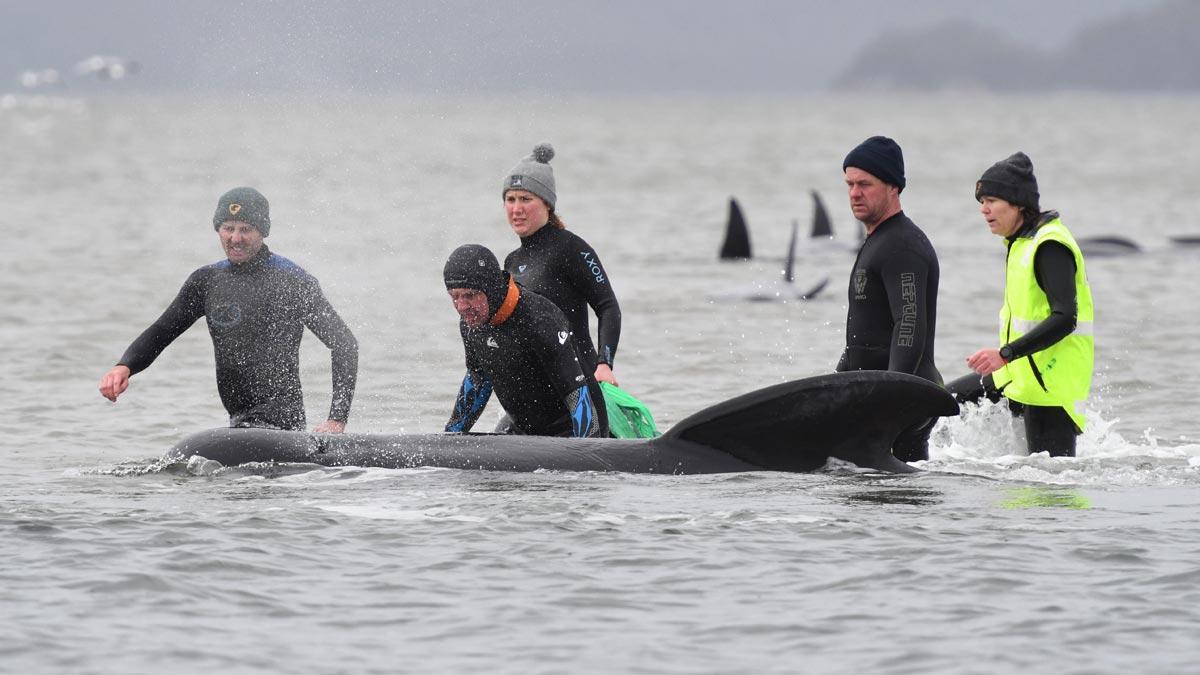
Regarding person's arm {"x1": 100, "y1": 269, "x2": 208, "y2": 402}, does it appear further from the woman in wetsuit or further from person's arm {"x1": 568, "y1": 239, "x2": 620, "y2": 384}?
person's arm {"x1": 568, "y1": 239, "x2": 620, "y2": 384}

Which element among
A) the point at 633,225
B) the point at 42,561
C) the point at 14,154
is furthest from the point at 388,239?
the point at 14,154

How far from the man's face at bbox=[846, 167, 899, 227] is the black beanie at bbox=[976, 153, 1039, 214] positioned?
517mm

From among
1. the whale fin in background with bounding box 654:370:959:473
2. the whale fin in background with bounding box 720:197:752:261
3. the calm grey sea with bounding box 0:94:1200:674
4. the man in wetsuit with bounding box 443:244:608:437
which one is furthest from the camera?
the whale fin in background with bounding box 720:197:752:261

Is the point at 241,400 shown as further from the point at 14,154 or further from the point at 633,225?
the point at 14,154

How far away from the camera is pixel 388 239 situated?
1531 inches

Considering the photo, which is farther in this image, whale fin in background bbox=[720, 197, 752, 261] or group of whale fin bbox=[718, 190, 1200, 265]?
whale fin in background bbox=[720, 197, 752, 261]

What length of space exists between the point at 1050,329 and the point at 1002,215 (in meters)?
0.77

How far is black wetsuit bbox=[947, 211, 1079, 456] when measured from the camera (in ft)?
33.2

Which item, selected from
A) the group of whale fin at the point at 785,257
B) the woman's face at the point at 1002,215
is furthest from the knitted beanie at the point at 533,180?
the group of whale fin at the point at 785,257

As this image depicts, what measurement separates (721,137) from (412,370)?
12815 cm

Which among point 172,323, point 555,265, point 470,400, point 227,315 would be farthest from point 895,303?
point 172,323

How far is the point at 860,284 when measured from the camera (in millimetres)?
10383

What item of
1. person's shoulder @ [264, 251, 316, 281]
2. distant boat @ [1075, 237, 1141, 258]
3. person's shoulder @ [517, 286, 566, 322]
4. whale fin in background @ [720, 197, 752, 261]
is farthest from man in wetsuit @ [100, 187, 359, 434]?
distant boat @ [1075, 237, 1141, 258]

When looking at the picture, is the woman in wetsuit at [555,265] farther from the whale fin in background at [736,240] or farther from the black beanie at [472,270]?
the whale fin in background at [736,240]
